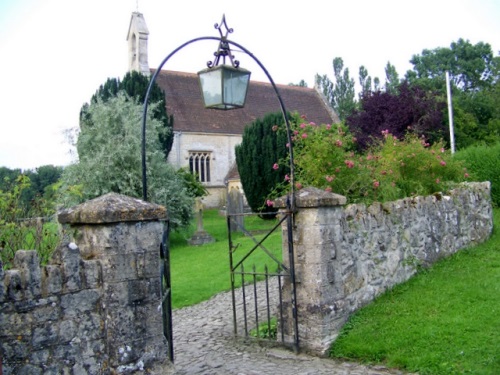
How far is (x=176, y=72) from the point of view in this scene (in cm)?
3397

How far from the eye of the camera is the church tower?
3161 centimetres

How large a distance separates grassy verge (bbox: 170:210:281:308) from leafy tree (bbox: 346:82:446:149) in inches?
389

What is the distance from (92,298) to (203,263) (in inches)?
364

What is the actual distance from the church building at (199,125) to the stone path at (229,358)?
918 inches

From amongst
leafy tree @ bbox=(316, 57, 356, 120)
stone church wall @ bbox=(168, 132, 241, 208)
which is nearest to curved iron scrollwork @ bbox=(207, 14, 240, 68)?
stone church wall @ bbox=(168, 132, 241, 208)

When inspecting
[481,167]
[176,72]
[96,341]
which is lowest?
[96,341]

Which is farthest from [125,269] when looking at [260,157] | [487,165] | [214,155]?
[214,155]

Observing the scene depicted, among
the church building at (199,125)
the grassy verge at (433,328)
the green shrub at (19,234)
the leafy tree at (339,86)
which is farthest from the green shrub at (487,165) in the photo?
the leafy tree at (339,86)

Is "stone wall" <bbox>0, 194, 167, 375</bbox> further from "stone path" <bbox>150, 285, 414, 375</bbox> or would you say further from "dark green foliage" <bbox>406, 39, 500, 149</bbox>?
"dark green foliage" <bbox>406, 39, 500, 149</bbox>

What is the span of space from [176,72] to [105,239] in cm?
3124

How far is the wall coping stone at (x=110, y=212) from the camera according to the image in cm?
400

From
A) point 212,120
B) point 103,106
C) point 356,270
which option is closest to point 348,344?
point 356,270

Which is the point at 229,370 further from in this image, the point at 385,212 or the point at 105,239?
the point at 385,212

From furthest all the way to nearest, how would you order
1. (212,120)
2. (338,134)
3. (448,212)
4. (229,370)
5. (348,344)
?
(212,120) → (448,212) → (338,134) → (348,344) → (229,370)
